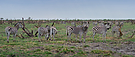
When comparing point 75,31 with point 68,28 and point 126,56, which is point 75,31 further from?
point 126,56

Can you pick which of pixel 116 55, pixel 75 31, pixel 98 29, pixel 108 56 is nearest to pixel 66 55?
pixel 108 56

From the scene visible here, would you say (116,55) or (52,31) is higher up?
(52,31)

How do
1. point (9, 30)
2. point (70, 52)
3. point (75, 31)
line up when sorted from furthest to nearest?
point (75, 31) → point (9, 30) → point (70, 52)

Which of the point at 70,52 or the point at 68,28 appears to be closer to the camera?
the point at 70,52

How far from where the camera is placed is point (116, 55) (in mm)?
10102

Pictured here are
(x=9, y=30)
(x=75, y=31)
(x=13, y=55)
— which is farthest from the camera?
(x=75, y=31)

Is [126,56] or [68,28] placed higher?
[68,28]

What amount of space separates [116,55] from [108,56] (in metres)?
0.72

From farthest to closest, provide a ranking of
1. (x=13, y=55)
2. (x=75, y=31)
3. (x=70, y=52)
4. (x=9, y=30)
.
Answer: (x=75, y=31), (x=9, y=30), (x=70, y=52), (x=13, y=55)

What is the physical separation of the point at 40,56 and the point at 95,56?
3767 millimetres

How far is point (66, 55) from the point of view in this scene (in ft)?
33.1

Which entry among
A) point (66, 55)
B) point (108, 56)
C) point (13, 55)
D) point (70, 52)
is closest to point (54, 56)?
point (66, 55)

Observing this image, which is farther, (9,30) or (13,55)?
(9,30)

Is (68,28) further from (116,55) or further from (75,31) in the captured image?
(116,55)
